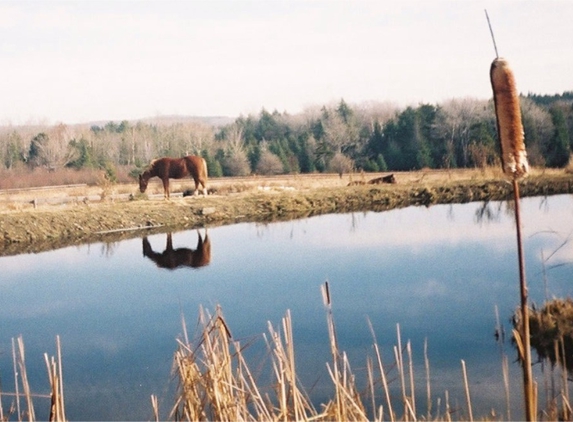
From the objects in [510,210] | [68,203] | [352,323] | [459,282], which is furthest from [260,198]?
[352,323]

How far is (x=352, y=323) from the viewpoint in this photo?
988 centimetres

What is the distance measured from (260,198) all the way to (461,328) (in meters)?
14.7

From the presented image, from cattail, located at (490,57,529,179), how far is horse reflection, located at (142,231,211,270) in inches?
533

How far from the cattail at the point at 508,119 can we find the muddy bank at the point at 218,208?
1705 centimetres

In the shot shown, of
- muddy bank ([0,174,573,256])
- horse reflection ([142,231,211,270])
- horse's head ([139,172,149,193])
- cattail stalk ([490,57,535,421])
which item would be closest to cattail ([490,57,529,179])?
cattail stalk ([490,57,535,421])

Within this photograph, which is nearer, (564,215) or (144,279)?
(144,279)

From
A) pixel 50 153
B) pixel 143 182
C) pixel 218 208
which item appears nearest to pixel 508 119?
pixel 218 208

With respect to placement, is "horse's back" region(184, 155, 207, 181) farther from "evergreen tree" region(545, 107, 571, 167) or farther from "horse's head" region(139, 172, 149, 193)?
"evergreen tree" region(545, 107, 571, 167)

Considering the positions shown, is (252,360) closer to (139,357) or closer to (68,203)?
(139,357)

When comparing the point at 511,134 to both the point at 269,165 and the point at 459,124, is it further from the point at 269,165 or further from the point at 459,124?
the point at 459,124

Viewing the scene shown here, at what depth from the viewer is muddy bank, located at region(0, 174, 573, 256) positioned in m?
19.1

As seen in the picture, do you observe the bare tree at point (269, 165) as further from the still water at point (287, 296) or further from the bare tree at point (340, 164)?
the still water at point (287, 296)

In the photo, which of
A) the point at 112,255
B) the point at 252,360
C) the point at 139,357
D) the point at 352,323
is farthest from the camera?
the point at 112,255

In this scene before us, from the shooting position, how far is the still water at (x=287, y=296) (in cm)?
799
